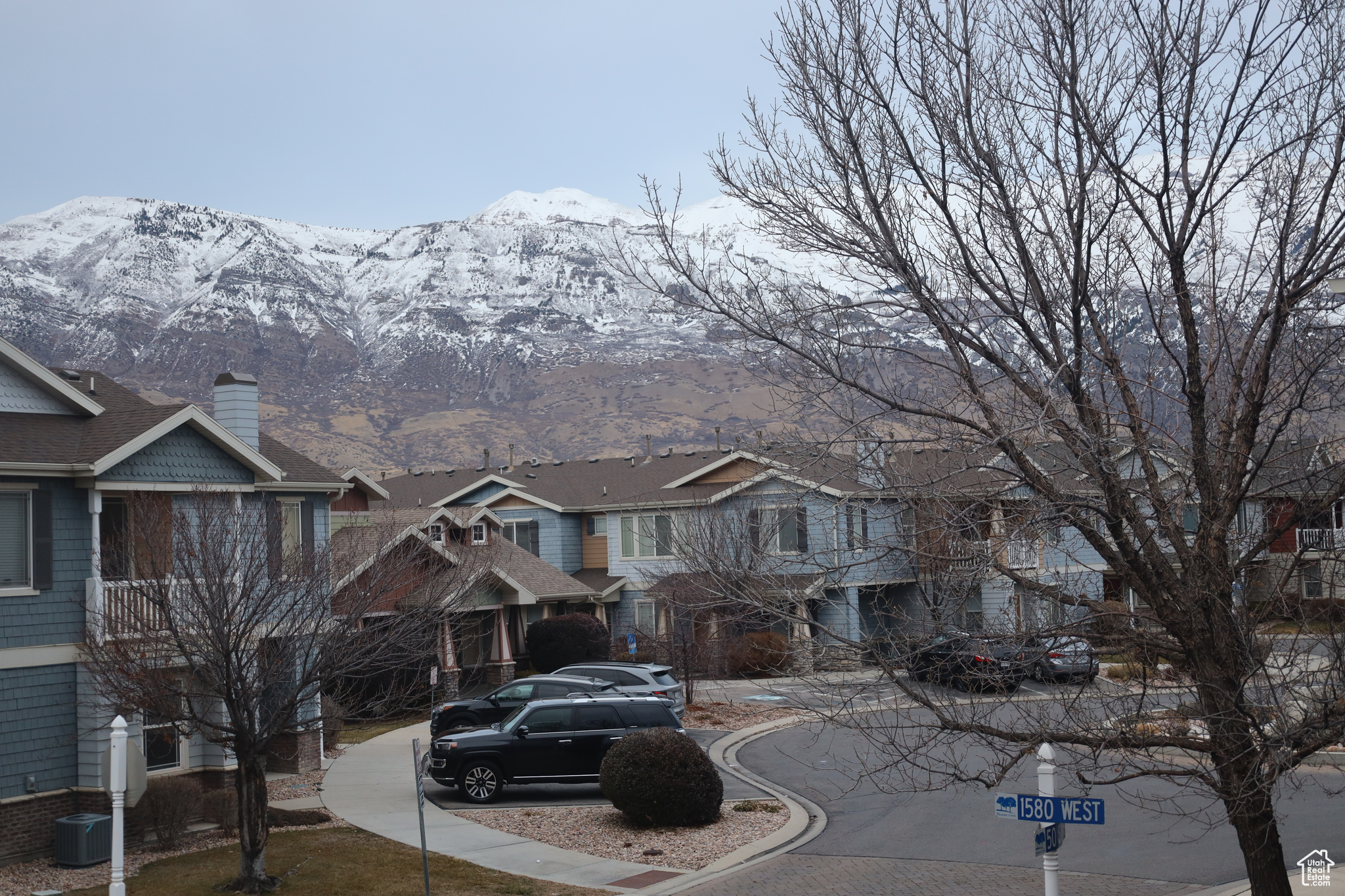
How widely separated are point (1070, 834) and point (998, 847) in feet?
4.69

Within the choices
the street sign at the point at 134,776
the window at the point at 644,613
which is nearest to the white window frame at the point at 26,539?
the street sign at the point at 134,776

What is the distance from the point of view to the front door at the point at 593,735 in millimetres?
19781

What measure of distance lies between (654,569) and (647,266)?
33.7 m

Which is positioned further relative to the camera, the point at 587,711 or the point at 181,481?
the point at 587,711

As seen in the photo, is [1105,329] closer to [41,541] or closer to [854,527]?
[854,527]

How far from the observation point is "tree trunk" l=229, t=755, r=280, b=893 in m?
13.9

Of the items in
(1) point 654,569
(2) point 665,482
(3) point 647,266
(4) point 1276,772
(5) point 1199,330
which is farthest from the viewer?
(2) point 665,482

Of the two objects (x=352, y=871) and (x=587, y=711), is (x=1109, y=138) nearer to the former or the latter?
(x=352, y=871)

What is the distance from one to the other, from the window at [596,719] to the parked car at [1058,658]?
38.7 feet

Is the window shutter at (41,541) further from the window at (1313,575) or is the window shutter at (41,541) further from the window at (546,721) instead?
the window at (1313,575)

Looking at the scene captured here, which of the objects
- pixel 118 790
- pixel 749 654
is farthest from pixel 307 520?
pixel 749 654

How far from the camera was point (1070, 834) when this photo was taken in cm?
1647

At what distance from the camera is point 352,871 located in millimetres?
14898

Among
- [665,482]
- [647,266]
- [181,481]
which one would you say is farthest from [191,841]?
[665,482]
